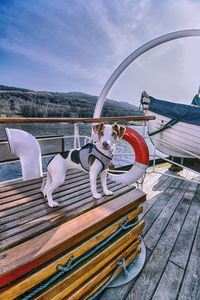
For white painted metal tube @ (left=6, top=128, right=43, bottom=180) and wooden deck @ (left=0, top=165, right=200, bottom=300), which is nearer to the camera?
wooden deck @ (left=0, top=165, right=200, bottom=300)

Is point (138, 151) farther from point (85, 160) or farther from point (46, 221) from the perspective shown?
point (46, 221)

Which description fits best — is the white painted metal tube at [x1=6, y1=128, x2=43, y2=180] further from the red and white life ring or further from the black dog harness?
the red and white life ring

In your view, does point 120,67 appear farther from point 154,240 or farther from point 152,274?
point 152,274

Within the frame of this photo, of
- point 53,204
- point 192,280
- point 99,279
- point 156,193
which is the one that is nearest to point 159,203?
point 156,193

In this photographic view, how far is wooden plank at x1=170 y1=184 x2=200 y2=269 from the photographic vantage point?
1367 mm

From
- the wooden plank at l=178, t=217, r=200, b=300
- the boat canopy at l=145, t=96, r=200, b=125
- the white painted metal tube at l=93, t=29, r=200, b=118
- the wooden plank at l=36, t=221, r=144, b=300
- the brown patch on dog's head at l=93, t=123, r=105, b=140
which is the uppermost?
the white painted metal tube at l=93, t=29, r=200, b=118

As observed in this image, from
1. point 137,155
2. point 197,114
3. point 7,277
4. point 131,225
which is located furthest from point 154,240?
point 197,114

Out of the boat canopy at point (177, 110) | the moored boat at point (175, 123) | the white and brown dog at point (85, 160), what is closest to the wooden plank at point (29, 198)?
the white and brown dog at point (85, 160)

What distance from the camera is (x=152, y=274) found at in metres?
1.22

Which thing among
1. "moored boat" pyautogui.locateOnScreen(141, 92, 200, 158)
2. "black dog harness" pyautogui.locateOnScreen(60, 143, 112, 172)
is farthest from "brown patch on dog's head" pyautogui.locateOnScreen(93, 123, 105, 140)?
"moored boat" pyautogui.locateOnScreen(141, 92, 200, 158)

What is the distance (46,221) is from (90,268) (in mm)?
392

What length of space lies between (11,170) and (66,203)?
10.4 m

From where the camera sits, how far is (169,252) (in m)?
1.43

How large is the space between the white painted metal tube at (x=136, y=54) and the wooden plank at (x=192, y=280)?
3216mm
